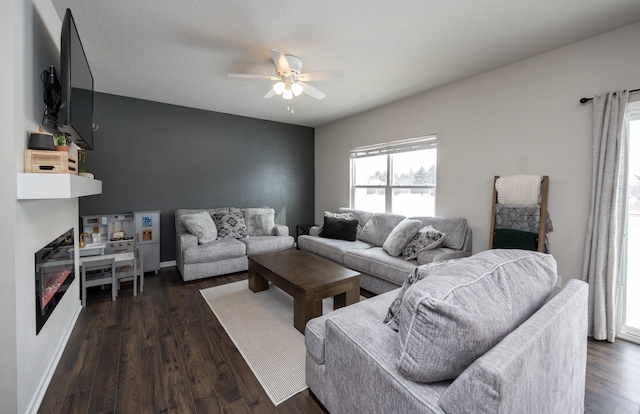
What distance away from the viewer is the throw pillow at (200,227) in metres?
3.84

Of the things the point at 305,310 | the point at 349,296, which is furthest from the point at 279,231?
the point at 305,310

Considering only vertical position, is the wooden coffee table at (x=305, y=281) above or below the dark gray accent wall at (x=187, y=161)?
below

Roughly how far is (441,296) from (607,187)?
2420mm

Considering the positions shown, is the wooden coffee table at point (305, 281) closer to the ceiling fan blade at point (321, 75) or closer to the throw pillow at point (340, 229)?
the throw pillow at point (340, 229)

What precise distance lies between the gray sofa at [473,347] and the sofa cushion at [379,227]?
8.06 ft

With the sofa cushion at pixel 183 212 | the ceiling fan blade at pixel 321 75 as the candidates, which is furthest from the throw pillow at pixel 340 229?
the ceiling fan blade at pixel 321 75

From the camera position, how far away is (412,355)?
3.14 ft

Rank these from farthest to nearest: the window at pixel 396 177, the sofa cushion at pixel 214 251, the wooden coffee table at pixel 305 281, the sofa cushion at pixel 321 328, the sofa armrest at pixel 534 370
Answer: the window at pixel 396 177
the sofa cushion at pixel 214 251
the wooden coffee table at pixel 305 281
the sofa cushion at pixel 321 328
the sofa armrest at pixel 534 370

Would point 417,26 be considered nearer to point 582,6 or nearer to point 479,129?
point 582,6

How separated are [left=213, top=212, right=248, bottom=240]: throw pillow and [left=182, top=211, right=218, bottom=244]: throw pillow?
178mm

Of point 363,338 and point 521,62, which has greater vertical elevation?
point 521,62

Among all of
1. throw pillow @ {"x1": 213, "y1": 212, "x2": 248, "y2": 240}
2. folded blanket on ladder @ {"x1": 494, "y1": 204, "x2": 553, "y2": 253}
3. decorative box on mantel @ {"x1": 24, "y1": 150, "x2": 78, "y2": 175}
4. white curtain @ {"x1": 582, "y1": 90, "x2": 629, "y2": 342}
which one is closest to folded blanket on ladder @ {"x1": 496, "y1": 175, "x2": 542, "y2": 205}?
folded blanket on ladder @ {"x1": 494, "y1": 204, "x2": 553, "y2": 253}

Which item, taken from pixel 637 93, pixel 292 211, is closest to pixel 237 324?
pixel 292 211

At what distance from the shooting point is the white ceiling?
1979mm
